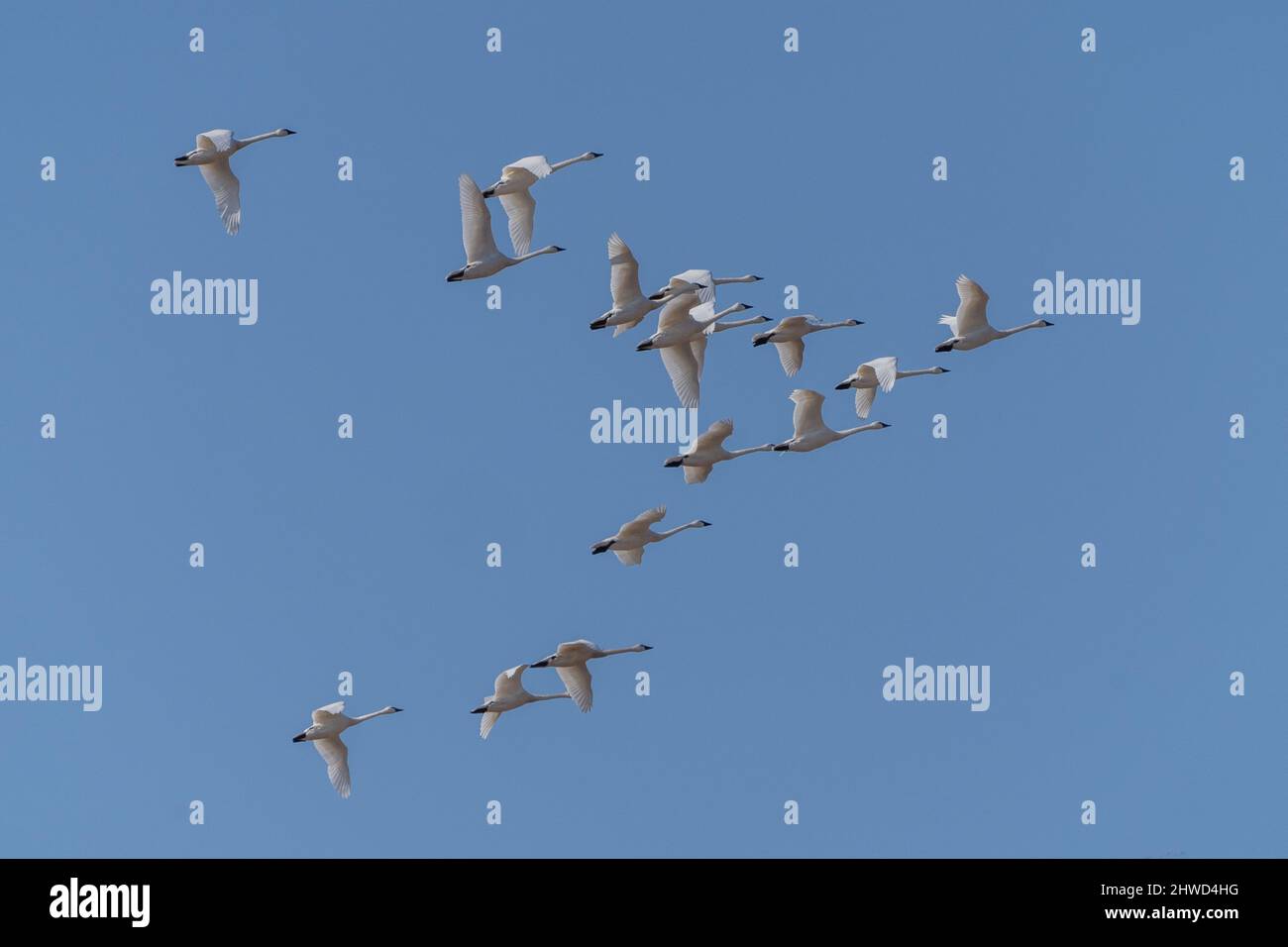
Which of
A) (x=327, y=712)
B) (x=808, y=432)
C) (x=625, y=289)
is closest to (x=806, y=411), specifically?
(x=808, y=432)

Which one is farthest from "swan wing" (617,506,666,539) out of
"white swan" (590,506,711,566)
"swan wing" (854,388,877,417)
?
"swan wing" (854,388,877,417)

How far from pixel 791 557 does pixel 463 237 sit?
38.1ft

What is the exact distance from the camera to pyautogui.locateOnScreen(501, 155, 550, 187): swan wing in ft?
153

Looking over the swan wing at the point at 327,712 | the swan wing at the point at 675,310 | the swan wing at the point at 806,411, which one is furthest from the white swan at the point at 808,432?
the swan wing at the point at 327,712

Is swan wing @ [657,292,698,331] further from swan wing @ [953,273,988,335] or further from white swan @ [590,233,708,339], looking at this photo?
swan wing @ [953,273,988,335]

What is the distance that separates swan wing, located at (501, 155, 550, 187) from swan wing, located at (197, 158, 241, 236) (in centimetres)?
445

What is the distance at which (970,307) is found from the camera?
48344 mm

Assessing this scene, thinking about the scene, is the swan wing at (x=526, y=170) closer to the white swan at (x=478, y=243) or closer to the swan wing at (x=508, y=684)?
the white swan at (x=478, y=243)

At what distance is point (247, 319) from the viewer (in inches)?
2223

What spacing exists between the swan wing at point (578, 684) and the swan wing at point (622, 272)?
14.4 feet

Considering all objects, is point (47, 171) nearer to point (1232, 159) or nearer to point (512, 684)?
point (512, 684)

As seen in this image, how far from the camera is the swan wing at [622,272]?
152ft
